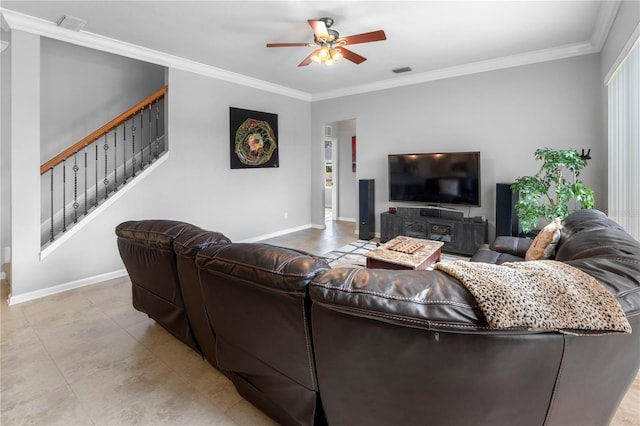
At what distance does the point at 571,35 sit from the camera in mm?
3771

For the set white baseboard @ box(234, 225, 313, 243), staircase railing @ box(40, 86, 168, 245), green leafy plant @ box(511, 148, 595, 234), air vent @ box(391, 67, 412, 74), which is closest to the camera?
green leafy plant @ box(511, 148, 595, 234)

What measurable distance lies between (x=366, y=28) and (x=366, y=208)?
3.02 meters

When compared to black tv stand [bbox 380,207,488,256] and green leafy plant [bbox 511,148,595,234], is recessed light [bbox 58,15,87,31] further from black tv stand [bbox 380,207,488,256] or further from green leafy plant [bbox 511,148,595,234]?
green leafy plant [bbox 511,148,595,234]

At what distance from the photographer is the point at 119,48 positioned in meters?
3.89

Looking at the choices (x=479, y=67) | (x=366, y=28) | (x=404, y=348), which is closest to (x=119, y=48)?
(x=366, y=28)

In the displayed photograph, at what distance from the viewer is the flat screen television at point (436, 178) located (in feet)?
15.6

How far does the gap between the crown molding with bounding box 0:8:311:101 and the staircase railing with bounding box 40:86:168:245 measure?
1.37 ft

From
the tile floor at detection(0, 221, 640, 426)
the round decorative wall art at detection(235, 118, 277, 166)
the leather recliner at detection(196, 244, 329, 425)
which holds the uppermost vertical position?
the round decorative wall art at detection(235, 118, 277, 166)

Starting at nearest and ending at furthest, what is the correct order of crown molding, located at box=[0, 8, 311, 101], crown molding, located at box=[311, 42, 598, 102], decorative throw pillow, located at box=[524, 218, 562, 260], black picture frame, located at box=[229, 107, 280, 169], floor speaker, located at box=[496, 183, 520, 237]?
decorative throw pillow, located at box=[524, 218, 562, 260]
crown molding, located at box=[0, 8, 311, 101]
crown molding, located at box=[311, 42, 598, 102]
floor speaker, located at box=[496, 183, 520, 237]
black picture frame, located at box=[229, 107, 280, 169]

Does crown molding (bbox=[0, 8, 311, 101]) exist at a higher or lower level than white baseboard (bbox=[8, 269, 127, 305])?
higher

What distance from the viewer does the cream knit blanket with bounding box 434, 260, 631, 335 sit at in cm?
87

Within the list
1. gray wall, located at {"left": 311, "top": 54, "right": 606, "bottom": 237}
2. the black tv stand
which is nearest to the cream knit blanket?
the black tv stand

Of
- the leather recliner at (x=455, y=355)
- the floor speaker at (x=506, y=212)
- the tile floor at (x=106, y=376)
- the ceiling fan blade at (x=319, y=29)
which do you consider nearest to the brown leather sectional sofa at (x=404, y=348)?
the leather recliner at (x=455, y=355)

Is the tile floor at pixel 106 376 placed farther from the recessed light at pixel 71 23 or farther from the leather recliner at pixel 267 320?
the recessed light at pixel 71 23
